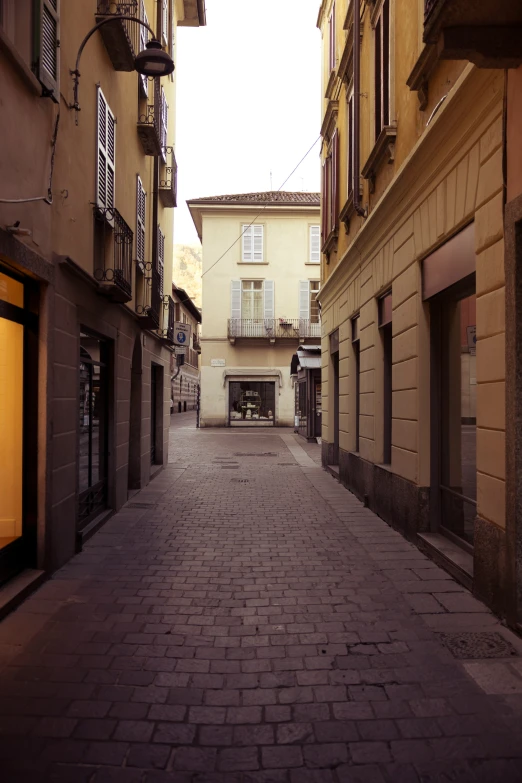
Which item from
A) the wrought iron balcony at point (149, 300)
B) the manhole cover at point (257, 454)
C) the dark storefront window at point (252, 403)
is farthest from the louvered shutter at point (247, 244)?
the wrought iron balcony at point (149, 300)

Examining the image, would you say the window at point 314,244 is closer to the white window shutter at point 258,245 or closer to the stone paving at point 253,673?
the white window shutter at point 258,245

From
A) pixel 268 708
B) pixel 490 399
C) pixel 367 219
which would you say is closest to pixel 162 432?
pixel 367 219

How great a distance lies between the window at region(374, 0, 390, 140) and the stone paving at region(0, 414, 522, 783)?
6.07 meters

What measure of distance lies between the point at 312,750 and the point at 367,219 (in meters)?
7.74

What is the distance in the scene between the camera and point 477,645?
397 centimetres

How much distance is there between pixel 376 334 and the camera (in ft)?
30.0

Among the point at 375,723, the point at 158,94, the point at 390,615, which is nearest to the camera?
the point at 375,723

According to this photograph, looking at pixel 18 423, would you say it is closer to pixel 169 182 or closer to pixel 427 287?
pixel 427 287

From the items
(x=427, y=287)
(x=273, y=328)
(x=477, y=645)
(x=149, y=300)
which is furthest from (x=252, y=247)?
(x=477, y=645)

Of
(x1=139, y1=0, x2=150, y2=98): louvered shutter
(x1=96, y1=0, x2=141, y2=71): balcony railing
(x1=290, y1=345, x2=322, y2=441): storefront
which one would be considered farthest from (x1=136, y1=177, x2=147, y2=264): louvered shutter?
(x1=290, y1=345, x2=322, y2=441): storefront

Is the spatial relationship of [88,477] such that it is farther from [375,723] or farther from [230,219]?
[230,219]

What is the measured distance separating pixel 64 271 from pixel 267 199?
94.9 feet

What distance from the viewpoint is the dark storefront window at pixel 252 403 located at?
3281 cm

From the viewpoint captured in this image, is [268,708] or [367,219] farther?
[367,219]
